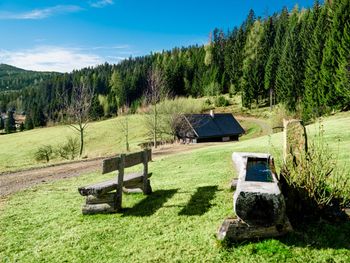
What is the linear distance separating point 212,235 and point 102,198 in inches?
138

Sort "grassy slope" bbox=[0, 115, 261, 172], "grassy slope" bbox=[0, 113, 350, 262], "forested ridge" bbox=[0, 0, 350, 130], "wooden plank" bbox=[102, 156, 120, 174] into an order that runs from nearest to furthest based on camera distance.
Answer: "grassy slope" bbox=[0, 113, 350, 262] → "wooden plank" bbox=[102, 156, 120, 174] → "forested ridge" bbox=[0, 0, 350, 130] → "grassy slope" bbox=[0, 115, 261, 172]

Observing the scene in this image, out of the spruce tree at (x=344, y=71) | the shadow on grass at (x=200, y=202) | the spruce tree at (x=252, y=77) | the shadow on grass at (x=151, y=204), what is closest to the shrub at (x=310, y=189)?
the shadow on grass at (x=200, y=202)

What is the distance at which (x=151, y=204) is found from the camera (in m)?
9.38

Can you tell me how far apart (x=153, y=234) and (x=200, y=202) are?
2.16m

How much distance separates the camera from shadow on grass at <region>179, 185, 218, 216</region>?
8.15 m

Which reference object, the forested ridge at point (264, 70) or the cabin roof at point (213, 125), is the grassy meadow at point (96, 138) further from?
the forested ridge at point (264, 70)

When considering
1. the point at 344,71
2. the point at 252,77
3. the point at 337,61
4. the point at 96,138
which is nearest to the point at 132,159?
the point at 344,71

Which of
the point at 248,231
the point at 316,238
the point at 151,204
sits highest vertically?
the point at 248,231

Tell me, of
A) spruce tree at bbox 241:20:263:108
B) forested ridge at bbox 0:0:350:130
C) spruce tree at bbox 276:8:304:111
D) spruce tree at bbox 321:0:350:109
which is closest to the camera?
spruce tree at bbox 321:0:350:109

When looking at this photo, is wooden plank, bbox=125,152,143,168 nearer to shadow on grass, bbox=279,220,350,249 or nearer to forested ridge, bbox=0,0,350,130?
shadow on grass, bbox=279,220,350,249

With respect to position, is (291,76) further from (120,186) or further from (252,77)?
(120,186)

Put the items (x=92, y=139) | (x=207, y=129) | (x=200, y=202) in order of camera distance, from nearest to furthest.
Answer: (x=200, y=202) → (x=207, y=129) → (x=92, y=139)

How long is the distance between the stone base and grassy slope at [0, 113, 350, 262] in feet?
0.44

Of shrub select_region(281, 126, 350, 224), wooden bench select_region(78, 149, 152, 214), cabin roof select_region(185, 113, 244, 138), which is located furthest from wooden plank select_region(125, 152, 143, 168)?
cabin roof select_region(185, 113, 244, 138)
